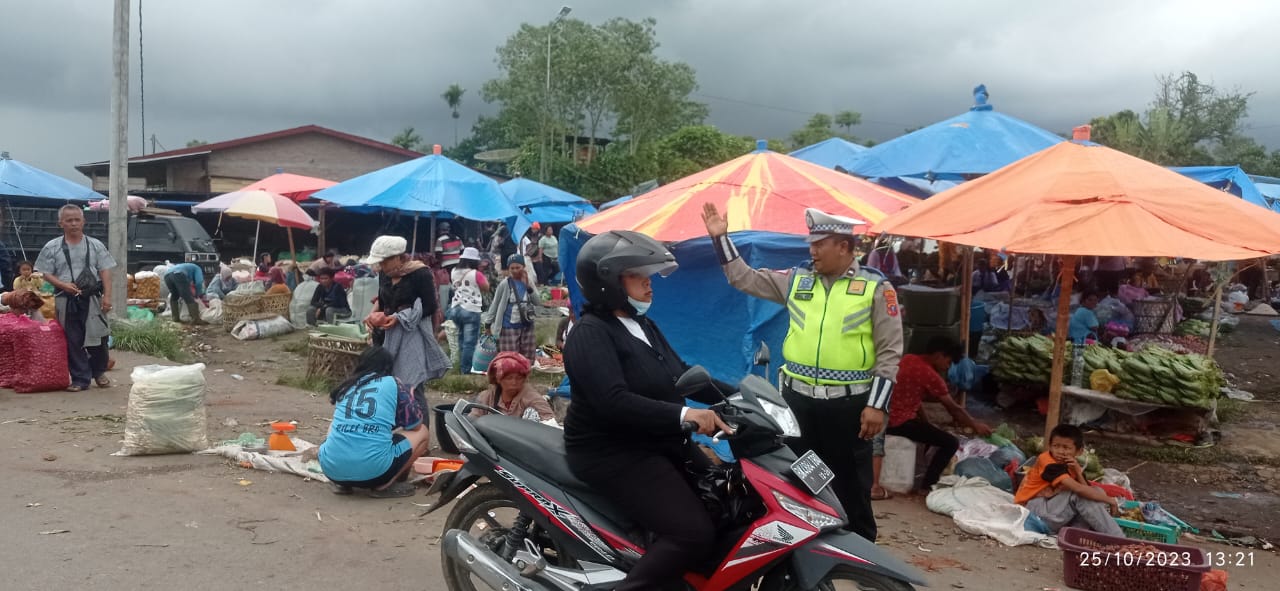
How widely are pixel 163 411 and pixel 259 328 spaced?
22.1ft

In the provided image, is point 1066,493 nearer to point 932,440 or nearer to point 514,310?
point 932,440

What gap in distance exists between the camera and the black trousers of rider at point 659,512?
3.14 meters

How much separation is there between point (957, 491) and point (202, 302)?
1234 centimetres

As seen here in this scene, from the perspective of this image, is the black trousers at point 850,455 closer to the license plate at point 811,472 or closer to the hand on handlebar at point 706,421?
the license plate at point 811,472

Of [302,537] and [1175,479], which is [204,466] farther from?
[1175,479]

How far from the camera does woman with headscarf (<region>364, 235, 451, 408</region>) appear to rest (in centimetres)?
645

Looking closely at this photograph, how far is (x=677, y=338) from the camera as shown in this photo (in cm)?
736

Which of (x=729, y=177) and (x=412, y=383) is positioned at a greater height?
(x=729, y=177)

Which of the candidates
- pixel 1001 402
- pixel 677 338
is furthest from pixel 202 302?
pixel 1001 402

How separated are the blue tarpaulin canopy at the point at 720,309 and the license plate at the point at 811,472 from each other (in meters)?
3.34

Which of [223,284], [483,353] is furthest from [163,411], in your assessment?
[223,284]

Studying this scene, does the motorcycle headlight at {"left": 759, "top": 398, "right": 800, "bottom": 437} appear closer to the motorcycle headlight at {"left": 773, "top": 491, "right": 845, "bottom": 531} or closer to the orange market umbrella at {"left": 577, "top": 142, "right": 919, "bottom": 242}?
the motorcycle headlight at {"left": 773, "top": 491, "right": 845, "bottom": 531}

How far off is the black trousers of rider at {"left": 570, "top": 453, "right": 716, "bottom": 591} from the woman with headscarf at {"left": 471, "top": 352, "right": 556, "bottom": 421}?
259 cm

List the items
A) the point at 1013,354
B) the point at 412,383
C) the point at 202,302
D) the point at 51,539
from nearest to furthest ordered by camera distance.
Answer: the point at 51,539 < the point at 412,383 < the point at 1013,354 < the point at 202,302
